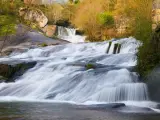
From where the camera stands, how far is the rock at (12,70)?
68.6 feet

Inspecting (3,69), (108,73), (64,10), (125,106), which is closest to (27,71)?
(3,69)

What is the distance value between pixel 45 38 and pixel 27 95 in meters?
19.4

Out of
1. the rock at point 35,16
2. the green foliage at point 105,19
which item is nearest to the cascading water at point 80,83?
the green foliage at point 105,19

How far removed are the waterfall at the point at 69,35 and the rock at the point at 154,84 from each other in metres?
26.8

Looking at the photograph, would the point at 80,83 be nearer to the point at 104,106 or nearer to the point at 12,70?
the point at 104,106

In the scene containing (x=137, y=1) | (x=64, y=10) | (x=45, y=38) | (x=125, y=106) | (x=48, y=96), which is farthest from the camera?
(x=64, y=10)

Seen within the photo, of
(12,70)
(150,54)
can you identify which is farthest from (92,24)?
(150,54)

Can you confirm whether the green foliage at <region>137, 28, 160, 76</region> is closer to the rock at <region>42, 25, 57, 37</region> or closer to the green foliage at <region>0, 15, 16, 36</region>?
the green foliage at <region>0, 15, 16, 36</region>

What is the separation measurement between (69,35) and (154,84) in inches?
1186

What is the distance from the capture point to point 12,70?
2130 centimetres

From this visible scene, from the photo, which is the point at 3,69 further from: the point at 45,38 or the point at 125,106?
the point at 45,38

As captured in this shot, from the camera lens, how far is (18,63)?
2225 cm

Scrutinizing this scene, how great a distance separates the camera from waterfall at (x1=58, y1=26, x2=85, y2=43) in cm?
4276

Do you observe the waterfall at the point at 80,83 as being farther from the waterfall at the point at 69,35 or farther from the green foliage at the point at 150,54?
the waterfall at the point at 69,35
